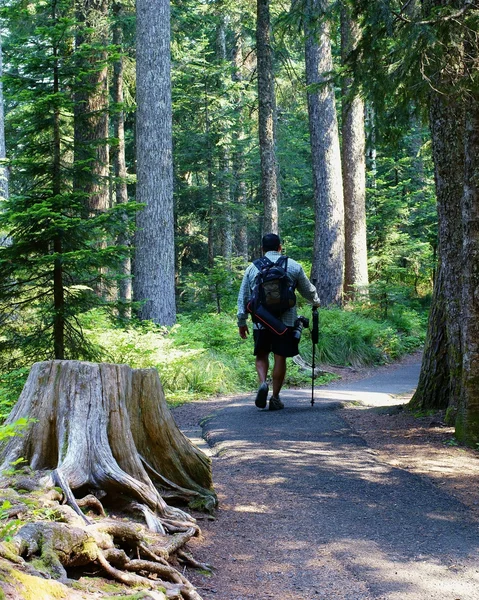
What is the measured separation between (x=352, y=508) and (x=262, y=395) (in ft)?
12.8

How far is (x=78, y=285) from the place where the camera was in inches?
367

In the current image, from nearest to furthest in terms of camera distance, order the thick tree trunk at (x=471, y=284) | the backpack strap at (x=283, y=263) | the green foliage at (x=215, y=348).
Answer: the thick tree trunk at (x=471, y=284)
the backpack strap at (x=283, y=263)
the green foliage at (x=215, y=348)

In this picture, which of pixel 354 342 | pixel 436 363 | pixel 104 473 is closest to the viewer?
pixel 104 473

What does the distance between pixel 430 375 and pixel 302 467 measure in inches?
112

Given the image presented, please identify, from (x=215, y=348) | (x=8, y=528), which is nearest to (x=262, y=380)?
(x=215, y=348)

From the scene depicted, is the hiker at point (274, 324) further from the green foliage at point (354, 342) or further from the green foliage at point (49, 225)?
the green foliage at point (354, 342)

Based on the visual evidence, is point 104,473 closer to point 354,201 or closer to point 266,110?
point 266,110

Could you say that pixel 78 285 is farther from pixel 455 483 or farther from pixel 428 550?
pixel 428 550

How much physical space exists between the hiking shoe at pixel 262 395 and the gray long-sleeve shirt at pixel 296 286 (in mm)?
800

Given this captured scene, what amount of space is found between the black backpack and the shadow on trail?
1625 millimetres

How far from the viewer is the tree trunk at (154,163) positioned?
1435 centimetres

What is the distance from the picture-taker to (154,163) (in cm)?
1452

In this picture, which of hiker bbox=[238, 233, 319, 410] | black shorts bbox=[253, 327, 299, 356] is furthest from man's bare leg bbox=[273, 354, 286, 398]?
black shorts bbox=[253, 327, 299, 356]

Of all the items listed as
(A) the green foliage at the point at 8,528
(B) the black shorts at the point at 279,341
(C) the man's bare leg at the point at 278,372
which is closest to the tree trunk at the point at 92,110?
(B) the black shorts at the point at 279,341
